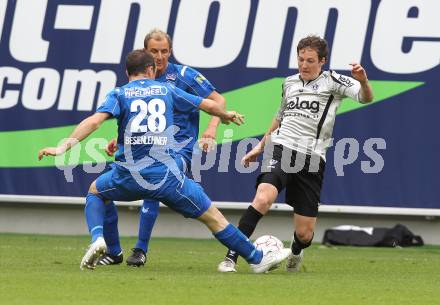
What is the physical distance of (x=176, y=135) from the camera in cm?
1075

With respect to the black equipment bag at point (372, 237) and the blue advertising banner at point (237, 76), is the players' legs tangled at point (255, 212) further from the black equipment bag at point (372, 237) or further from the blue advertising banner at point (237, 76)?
the blue advertising banner at point (237, 76)

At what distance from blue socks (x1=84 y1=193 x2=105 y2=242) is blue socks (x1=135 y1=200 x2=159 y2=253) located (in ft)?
4.18

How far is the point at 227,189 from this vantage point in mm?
15734

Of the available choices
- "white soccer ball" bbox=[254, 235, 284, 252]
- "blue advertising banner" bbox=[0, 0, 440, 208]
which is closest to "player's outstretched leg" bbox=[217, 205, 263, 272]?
"white soccer ball" bbox=[254, 235, 284, 252]

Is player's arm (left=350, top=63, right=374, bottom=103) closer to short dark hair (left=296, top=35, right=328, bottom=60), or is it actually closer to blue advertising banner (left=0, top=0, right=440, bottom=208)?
short dark hair (left=296, top=35, right=328, bottom=60)

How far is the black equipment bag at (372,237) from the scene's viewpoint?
Result: 49.4 feet

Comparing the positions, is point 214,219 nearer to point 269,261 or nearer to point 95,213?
point 269,261

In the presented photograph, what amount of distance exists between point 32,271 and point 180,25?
696cm

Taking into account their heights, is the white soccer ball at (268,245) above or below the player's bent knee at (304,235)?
below

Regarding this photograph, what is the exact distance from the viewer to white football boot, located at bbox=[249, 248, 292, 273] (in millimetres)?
9633

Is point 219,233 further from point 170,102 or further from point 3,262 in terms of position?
point 3,262

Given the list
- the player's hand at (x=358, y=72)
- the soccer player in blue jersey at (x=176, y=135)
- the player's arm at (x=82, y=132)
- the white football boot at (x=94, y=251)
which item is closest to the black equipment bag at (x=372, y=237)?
the soccer player in blue jersey at (x=176, y=135)

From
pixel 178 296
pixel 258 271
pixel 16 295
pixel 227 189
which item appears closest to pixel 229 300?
pixel 178 296

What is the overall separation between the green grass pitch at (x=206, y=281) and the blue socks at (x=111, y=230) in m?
0.39
